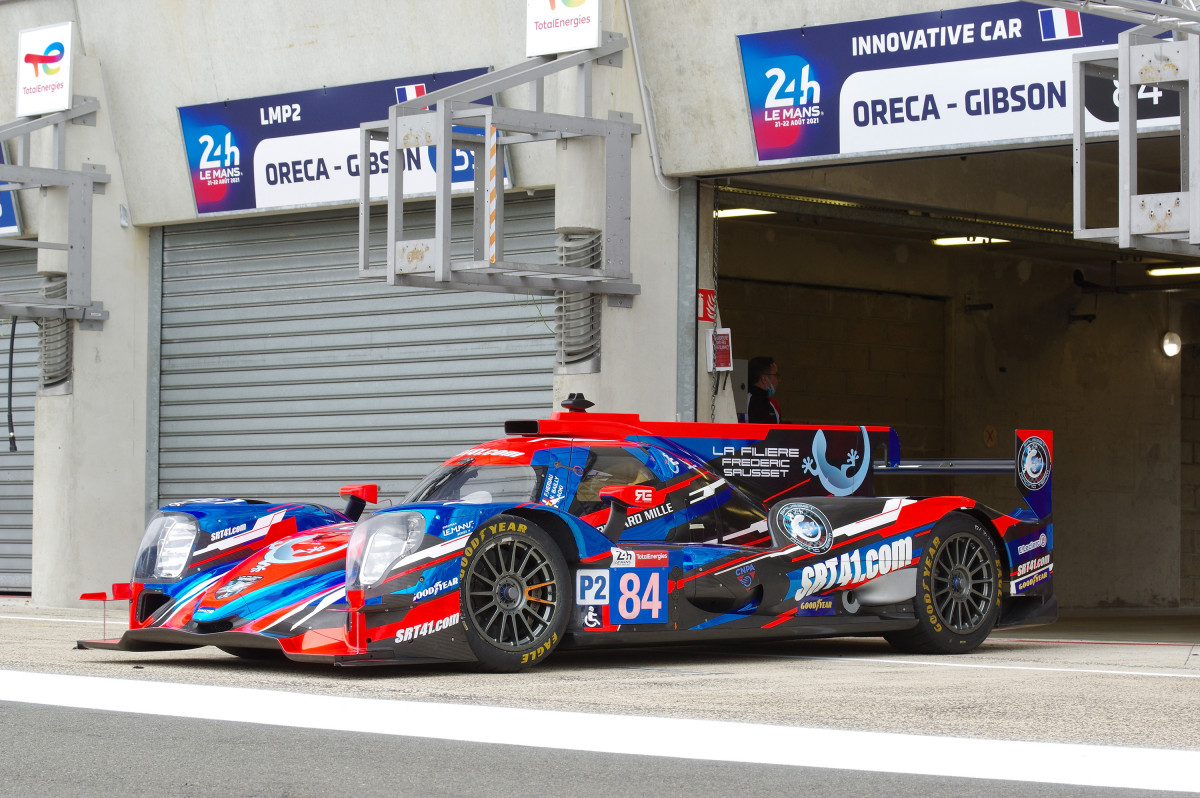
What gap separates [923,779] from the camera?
4.70 m

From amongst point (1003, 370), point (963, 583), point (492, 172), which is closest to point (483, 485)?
point (963, 583)

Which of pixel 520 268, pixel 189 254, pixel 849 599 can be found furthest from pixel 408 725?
pixel 189 254

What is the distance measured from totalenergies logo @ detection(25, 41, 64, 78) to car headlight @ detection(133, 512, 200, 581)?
26.9 feet

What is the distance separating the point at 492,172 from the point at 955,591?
4.22m

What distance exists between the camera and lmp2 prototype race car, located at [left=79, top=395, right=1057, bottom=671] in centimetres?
744

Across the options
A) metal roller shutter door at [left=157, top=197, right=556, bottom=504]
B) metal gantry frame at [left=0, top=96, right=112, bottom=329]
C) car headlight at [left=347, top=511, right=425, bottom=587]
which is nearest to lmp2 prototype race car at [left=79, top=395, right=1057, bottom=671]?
car headlight at [left=347, top=511, right=425, bottom=587]

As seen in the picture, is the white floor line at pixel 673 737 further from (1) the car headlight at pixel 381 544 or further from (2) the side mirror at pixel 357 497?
(2) the side mirror at pixel 357 497

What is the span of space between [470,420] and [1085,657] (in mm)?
6138

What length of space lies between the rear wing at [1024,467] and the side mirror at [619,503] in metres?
1.96

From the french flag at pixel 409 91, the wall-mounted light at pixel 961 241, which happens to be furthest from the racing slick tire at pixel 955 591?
the wall-mounted light at pixel 961 241

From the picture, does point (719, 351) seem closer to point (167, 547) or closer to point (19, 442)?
point (167, 547)

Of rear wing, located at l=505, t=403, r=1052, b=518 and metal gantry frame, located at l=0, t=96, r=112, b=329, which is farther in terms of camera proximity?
metal gantry frame, located at l=0, t=96, r=112, b=329

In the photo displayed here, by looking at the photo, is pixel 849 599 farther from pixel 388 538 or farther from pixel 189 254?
pixel 189 254

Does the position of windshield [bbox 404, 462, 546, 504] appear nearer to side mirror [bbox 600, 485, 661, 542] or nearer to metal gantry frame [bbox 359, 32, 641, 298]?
side mirror [bbox 600, 485, 661, 542]
